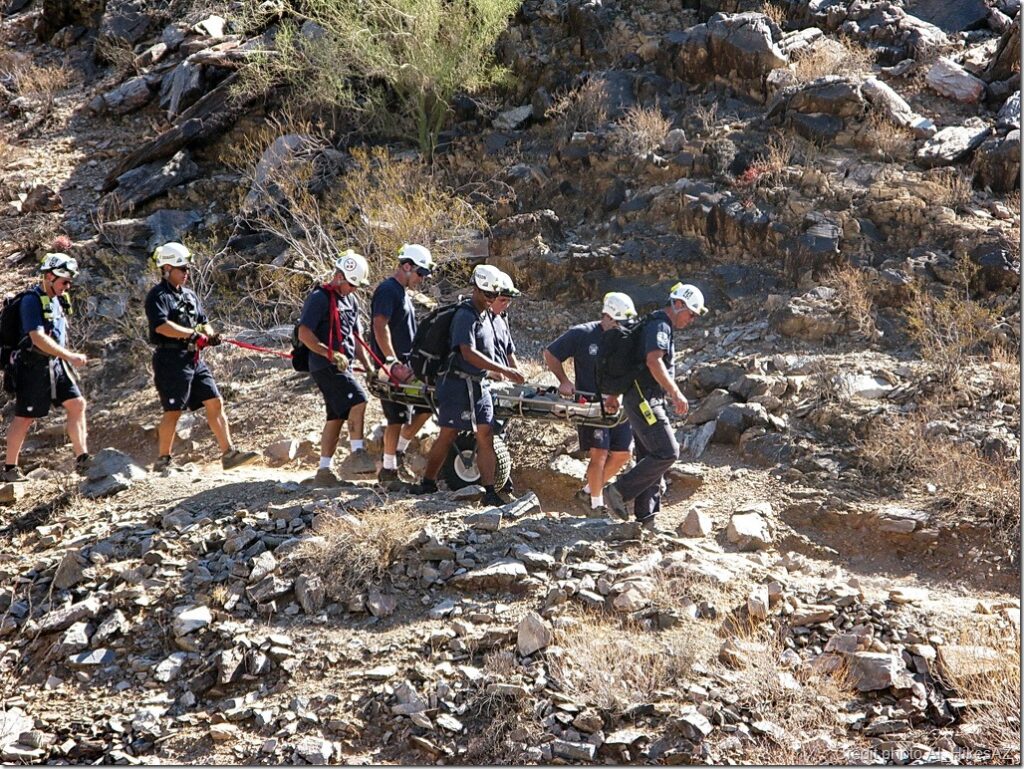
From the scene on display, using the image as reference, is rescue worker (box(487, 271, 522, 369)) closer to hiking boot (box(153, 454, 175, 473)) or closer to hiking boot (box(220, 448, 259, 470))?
hiking boot (box(220, 448, 259, 470))

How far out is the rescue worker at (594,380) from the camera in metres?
7.61

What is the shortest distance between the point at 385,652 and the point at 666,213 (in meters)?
8.35

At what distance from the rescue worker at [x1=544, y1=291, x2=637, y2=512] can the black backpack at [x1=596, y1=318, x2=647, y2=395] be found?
158mm

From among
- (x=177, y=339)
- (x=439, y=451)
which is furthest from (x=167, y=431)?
(x=439, y=451)

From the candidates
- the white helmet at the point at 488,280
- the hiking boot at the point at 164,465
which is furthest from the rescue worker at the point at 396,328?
the hiking boot at the point at 164,465

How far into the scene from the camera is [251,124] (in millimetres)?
16109

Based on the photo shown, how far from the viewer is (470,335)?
7.22m

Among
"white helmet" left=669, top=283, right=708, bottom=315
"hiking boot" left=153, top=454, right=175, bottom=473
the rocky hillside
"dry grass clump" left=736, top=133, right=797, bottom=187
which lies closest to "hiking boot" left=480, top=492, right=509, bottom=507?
the rocky hillside

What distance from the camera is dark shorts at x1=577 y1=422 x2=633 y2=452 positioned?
7.91 meters

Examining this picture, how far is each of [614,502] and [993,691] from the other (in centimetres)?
311

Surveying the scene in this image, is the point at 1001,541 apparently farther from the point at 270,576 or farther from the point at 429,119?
the point at 429,119

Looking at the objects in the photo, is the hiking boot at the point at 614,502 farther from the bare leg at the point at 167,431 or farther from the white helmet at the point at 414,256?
the bare leg at the point at 167,431

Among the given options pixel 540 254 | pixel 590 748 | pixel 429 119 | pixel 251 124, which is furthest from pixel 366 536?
pixel 251 124

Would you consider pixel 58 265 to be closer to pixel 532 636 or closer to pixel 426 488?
pixel 426 488
